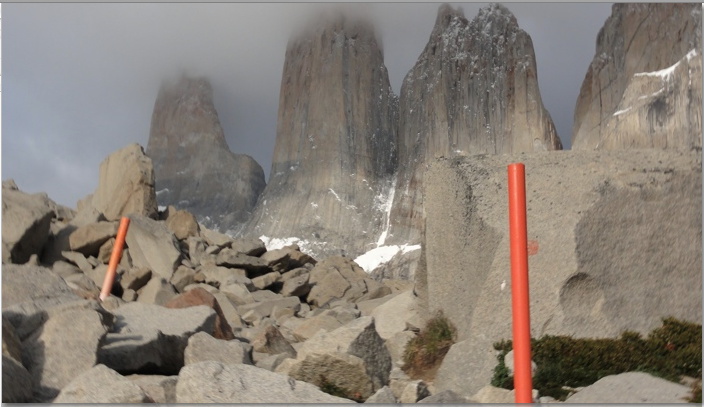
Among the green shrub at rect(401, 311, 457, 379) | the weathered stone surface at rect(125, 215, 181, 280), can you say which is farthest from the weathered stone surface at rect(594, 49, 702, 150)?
the green shrub at rect(401, 311, 457, 379)

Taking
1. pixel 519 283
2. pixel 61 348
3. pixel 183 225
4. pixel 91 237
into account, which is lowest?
pixel 61 348

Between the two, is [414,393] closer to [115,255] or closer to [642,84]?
[115,255]

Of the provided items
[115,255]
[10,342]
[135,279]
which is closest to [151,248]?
[135,279]

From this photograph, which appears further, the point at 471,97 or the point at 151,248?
the point at 471,97

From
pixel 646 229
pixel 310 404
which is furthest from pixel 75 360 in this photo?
pixel 646 229

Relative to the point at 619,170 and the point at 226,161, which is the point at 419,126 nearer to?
the point at 226,161

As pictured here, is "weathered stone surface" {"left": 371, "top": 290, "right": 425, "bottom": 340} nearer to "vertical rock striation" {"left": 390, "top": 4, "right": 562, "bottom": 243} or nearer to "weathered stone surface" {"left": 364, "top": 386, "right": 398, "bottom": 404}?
"weathered stone surface" {"left": 364, "top": 386, "right": 398, "bottom": 404}

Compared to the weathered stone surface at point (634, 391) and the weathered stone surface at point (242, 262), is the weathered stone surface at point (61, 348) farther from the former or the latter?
the weathered stone surface at point (242, 262)
